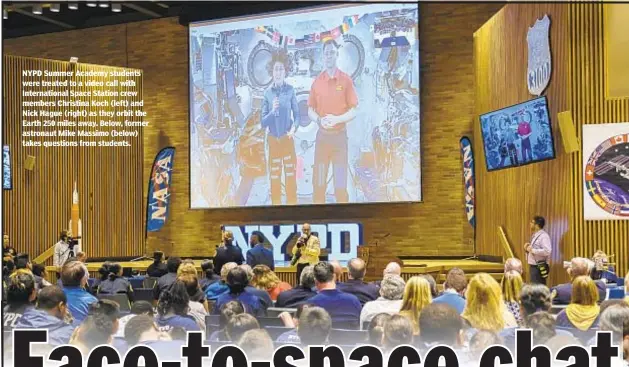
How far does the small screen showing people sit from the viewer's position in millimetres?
10172

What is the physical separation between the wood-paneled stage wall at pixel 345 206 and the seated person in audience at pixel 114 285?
18.7 feet

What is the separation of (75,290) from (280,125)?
359 inches

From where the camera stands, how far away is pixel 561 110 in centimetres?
991

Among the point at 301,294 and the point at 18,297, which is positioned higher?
the point at 18,297

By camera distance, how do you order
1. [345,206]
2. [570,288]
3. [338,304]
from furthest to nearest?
[345,206]
[570,288]
[338,304]

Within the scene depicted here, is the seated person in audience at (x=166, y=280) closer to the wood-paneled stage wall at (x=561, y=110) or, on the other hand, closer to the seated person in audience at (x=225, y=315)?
the seated person in audience at (x=225, y=315)

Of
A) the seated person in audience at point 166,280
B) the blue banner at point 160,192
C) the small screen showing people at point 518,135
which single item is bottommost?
the seated person in audience at point 166,280

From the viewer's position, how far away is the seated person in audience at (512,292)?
5276 millimetres

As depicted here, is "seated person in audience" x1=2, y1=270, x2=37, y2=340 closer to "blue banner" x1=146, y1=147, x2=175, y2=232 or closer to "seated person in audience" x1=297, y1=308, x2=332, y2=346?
"seated person in audience" x1=297, y1=308, x2=332, y2=346

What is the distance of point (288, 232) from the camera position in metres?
15.0

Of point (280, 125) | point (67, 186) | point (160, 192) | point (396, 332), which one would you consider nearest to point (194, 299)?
point (396, 332)

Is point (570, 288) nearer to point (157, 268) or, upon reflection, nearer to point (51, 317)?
point (51, 317)

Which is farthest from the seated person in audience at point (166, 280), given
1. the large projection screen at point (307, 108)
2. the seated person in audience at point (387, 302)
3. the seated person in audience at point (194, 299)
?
the large projection screen at point (307, 108)

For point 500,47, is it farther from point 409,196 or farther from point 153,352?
point 153,352
